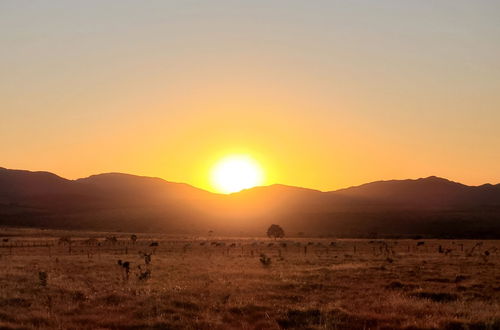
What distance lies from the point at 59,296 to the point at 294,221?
133554 millimetres

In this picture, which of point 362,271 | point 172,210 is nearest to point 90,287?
point 362,271

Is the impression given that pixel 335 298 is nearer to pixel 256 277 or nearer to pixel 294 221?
pixel 256 277

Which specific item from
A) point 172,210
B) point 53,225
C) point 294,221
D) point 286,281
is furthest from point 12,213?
point 286,281

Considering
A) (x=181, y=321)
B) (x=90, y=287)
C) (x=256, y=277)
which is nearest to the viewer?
(x=181, y=321)

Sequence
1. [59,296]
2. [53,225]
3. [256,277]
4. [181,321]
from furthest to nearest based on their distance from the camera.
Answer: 1. [53,225]
2. [256,277]
3. [59,296]
4. [181,321]

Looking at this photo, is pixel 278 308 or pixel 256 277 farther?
pixel 256 277

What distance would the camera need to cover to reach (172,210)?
18500 cm

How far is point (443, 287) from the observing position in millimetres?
24547

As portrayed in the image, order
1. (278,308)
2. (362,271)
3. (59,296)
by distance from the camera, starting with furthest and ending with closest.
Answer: (362,271), (59,296), (278,308)

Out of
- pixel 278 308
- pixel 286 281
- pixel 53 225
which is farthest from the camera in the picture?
pixel 53 225

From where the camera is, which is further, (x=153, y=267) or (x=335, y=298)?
(x=153, y=267)

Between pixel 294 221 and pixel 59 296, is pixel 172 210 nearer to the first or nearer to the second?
pixel 294 221

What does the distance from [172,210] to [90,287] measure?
16290 cm

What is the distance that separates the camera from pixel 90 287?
928 inches
